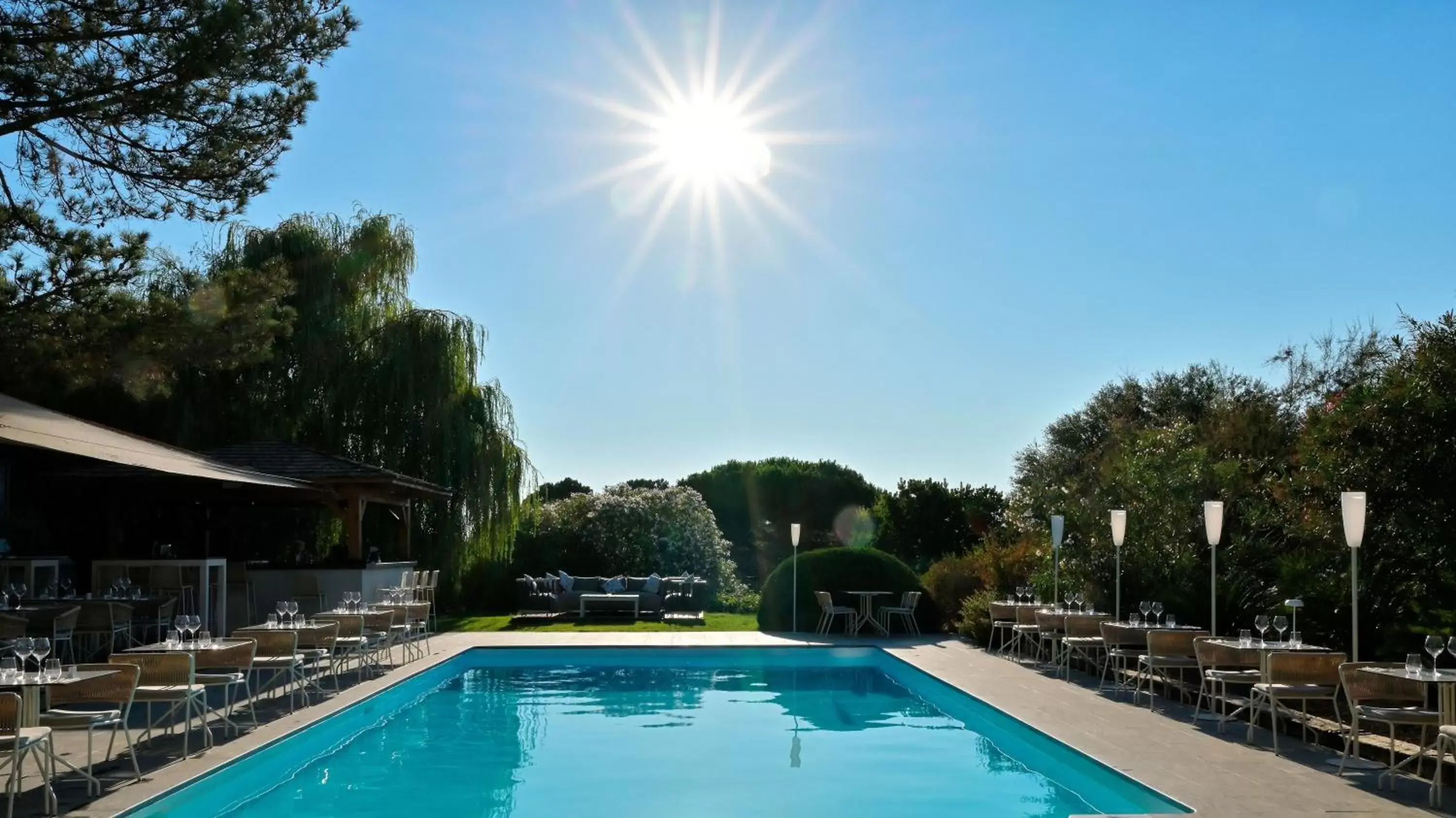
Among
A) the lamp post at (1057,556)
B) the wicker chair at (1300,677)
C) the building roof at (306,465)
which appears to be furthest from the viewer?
the building roof at (306,465)

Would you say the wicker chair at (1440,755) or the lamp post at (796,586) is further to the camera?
the lamp post at (796,586)

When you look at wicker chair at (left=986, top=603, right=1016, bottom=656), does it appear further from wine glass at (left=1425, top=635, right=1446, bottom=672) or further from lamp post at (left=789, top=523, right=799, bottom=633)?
wine glass at (left=1425, top=635, right=1446, bottom=672)

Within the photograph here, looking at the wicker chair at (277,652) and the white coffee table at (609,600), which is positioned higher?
the wicker chair at (277,652)

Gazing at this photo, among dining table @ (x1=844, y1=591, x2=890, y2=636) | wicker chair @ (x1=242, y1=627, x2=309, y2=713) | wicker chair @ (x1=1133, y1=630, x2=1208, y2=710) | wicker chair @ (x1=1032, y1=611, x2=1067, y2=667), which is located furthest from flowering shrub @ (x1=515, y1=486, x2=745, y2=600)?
wicker chair @ (x1=1133, y1=630, x2=1208, y2=710)

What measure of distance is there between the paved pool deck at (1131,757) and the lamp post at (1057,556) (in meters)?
1.57

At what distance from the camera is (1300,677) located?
8859 mm

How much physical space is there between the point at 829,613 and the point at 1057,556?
458cm

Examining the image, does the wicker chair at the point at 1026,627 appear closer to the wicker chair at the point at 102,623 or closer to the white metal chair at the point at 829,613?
the white metal chair at the point at 829,613

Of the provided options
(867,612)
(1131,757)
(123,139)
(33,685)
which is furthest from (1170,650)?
(123,139)

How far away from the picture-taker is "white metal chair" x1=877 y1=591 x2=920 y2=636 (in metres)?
19.5

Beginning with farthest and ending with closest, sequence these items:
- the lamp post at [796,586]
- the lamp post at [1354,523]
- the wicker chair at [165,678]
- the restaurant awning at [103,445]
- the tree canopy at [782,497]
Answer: the tree canopy at [782,497] < the lamp post at [796,586] < the restaurant awning at [103,445] < the lamp post at [1354,523] < the wicker chair at [165,678]

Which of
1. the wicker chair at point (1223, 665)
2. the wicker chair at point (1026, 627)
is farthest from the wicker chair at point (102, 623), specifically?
the wicker chair at point (1026, 627)

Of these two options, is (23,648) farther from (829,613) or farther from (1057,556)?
(829,613)

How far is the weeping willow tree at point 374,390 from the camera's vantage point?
66.8 feet
